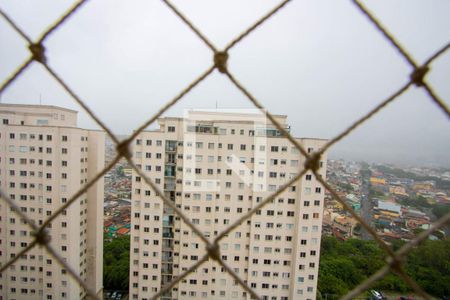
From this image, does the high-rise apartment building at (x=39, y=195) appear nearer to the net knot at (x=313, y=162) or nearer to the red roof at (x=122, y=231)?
the red roof at (x=122, y=231)

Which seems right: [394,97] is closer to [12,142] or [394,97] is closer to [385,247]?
[385,247]

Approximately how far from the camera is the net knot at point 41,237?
650 mm

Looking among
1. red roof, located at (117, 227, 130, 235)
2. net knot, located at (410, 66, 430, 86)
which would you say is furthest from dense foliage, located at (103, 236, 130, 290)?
net knot, located at (410, 66, 430, 86)

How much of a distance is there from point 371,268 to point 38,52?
483 inches

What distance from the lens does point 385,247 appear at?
2.08ft

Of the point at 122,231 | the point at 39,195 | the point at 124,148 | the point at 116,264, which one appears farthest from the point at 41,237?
the point at 122,231

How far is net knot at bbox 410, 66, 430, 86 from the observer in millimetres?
585

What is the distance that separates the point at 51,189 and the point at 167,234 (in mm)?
3629

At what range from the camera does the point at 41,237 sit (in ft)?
2.16

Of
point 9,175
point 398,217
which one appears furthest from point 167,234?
point 398,217

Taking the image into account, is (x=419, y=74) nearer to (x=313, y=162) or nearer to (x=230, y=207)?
(x=313, y=162)

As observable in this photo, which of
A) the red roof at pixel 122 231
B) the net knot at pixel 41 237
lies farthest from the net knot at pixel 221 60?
the red roof at pixel 122 231

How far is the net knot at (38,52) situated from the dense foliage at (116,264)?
965cm

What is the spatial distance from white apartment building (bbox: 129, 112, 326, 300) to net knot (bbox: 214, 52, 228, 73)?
5.99 m
